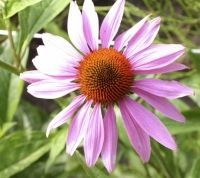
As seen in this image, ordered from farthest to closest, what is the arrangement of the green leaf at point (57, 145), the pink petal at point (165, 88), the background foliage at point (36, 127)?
1. the green leaf at point (57, 145)
2. the background foliage at point (36, 127)
3. the pink petal at point (165, 88)

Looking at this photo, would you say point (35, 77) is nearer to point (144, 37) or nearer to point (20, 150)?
point (144, 37)

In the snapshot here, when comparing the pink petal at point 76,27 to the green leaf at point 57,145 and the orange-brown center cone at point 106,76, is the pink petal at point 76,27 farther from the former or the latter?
the green leaf at point 57,145

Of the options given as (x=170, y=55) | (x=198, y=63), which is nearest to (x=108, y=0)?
(x=198, y=63)

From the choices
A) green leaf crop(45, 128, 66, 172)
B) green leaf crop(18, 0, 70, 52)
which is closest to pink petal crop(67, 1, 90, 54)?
green leaf crop(18, 0, 70, 52)

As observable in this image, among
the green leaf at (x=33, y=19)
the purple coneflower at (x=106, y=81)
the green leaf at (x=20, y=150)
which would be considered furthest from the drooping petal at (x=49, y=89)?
the green leaf at (x=20, y=150)

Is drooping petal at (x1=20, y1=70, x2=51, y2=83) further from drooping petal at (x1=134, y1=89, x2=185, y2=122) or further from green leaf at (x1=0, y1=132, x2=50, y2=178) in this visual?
green leaf at (x1=0, y1=132, x2=50, y2=178)
